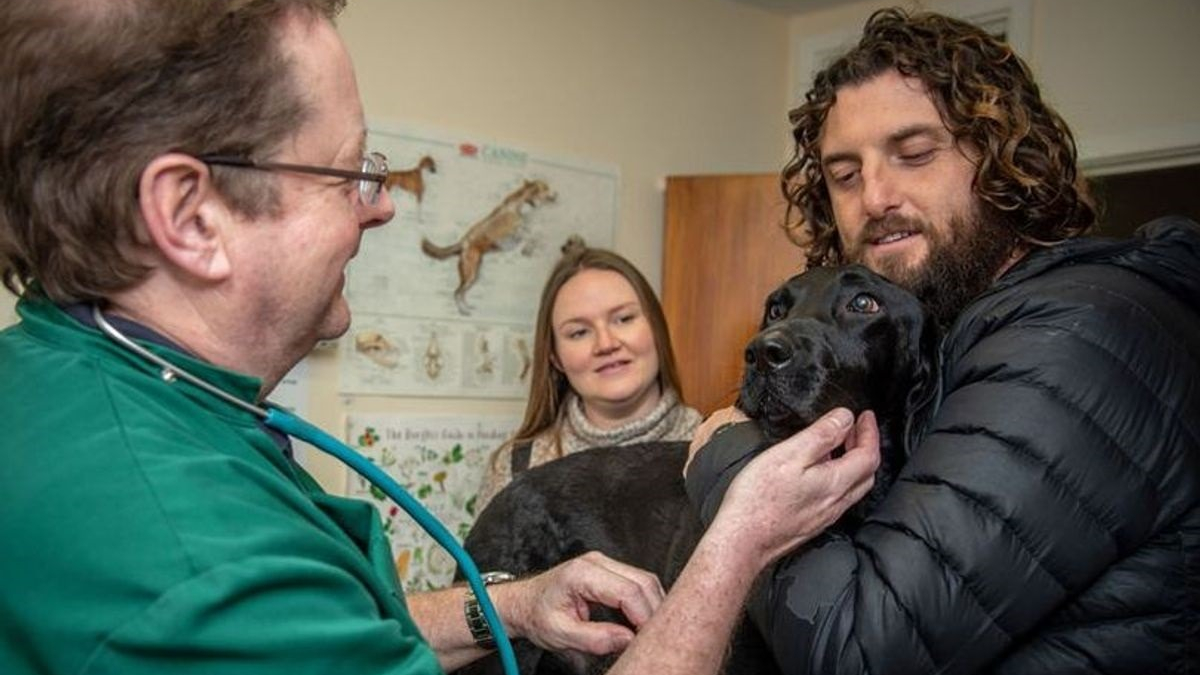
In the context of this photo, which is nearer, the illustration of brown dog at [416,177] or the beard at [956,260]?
the beard at [956,260]

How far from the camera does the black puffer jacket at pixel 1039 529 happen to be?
1.00 metres

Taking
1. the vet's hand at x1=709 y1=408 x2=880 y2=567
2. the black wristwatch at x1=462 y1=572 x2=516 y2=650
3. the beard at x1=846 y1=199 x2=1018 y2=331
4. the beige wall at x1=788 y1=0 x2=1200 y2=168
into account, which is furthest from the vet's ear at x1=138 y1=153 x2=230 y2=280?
the beige wall at x1=788 y1=0 x2=1200 y2=168

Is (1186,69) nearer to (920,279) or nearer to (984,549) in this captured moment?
(920,279)

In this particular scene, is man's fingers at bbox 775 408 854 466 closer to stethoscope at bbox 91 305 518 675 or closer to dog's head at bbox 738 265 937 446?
dog's head at bbox 738 265 937 446

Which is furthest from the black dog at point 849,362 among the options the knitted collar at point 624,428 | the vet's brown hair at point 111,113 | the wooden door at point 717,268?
the wooden door at point 717,268

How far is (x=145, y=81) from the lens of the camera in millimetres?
813

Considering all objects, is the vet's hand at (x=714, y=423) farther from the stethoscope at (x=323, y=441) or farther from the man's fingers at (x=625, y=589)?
the stethoscope at (x=323, y=441)

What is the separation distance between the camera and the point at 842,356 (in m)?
1.35

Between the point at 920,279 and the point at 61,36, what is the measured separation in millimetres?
1110

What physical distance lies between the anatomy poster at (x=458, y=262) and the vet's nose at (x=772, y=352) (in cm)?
189

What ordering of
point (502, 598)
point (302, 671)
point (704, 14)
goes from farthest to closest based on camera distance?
point (704, 14), point (502, 598), point (302, 671)

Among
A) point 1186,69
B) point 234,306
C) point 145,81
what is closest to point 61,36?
point 145,81

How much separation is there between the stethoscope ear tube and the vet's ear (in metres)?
0.14

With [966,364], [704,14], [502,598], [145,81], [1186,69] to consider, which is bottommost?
[502,598]
